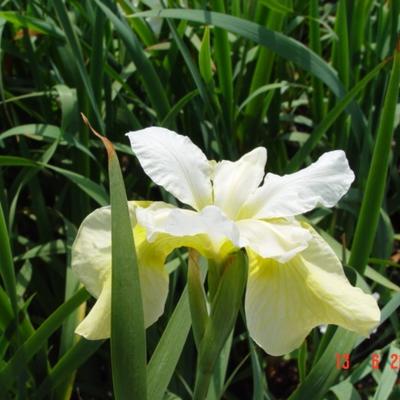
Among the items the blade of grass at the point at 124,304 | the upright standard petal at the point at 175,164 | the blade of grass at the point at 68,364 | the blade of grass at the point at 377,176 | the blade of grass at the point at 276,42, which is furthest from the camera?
the blade of grass at the point at 276,42

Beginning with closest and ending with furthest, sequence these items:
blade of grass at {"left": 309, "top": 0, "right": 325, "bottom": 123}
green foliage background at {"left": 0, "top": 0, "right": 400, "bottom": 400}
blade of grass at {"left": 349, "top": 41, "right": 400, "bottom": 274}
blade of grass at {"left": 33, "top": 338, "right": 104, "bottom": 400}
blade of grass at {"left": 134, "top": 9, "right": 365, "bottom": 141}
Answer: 1. blade of grass at {"left": 349, "top": 41, "right": 400, "bottom": 274}
2. blade of grass at {"left": 33, "top": 338, "right": 104, "bottom": 400}
3. green foliage background at {"left": 0, "top": 0, "right": 400, "bottom": 400}
4. blade of grass at {"left": 134, "top": 9, "right": 365, "bottom": 141}
5. blade of grass at {"left": 309, "top": 0, "right": 325, "bottom": 123}

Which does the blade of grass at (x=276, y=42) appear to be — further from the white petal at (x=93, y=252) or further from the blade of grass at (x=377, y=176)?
the white petal at (x=93, y=252)

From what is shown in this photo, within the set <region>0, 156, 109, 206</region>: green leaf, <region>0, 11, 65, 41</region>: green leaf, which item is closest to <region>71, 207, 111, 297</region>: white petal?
<region>0, 156, 109, 206</region>: green leaf

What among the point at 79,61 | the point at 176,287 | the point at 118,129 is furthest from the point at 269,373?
the point at 79,61

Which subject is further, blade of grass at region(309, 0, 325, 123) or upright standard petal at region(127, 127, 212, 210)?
blade of grass at region(309, 0, 325, 123)

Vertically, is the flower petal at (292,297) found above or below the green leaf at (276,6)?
below

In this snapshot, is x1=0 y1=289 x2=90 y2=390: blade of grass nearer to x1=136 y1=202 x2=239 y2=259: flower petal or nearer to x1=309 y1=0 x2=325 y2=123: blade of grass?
x1=136 y1=202 x2=239 y2=259: flower petal

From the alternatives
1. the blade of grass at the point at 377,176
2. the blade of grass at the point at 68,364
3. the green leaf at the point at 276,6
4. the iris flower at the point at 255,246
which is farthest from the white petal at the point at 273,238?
the green leaf at the point at 276,6

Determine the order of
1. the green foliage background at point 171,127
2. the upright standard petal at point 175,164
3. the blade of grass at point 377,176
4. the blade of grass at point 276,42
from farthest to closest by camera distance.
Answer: the blade of grass at point 276,42 < the green foliage background at point 171,127 < the blade of grass at point 377,176 < the upright standard petal at point 175,164
